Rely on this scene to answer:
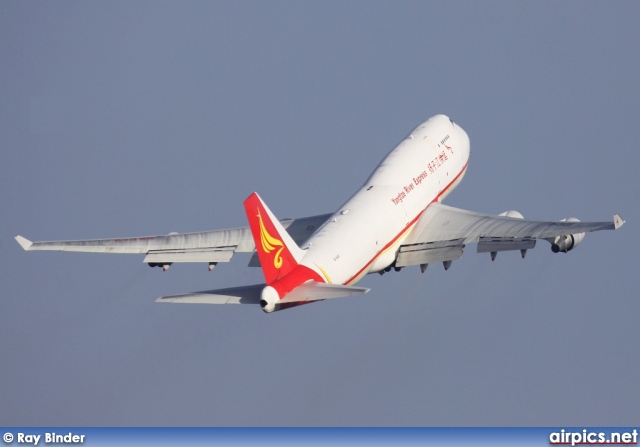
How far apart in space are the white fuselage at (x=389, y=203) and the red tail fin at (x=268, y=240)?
5.58 feet

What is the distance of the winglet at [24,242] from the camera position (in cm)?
10181

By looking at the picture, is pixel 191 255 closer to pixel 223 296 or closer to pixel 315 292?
pixel 223 296

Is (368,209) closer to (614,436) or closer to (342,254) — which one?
(342,254)

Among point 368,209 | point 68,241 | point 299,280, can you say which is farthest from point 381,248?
point 68,241

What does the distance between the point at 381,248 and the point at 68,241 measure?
15.7 m

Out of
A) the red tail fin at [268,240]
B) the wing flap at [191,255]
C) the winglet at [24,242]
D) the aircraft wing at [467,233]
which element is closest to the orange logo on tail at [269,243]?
the red tail fin at [268,240]

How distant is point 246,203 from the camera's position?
9681cm

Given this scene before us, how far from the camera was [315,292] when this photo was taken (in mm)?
95250

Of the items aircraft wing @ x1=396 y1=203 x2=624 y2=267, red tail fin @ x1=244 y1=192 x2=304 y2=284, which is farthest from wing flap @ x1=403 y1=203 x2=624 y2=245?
red tail fin @ x1=244 y1=192 x2=304 y2=284

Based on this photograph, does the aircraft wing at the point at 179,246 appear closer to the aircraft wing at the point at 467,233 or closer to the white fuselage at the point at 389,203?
the white fuselage at the point at 389,203

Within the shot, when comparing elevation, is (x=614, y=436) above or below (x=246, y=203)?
below

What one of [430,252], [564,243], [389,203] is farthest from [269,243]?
[564,243]

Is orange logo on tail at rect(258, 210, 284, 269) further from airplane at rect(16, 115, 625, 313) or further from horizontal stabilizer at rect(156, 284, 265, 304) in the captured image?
horizontal stabilizer at rect(156, 284, 265, 304)

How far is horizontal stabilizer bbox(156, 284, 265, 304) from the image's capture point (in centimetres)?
9369
